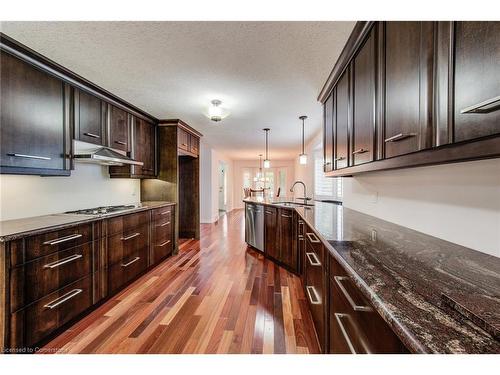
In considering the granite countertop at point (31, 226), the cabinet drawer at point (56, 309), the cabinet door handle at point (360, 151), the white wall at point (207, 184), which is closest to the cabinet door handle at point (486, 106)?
the cabinet door handle at point (360, 151)

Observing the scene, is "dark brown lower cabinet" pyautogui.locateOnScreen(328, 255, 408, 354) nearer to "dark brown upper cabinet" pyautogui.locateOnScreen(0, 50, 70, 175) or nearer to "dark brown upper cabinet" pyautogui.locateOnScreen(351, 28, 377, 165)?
"dark brown upper cabinet" pyautogui.locateOnScreen(351, 28, 377, 165)

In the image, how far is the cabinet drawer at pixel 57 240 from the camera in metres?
1.58

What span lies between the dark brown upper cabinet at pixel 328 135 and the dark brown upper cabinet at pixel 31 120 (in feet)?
8.95

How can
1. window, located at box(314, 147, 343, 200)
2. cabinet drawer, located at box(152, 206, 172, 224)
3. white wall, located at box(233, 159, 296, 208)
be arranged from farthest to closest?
1. white wall, located at box(233, 159, 296, 208)
2. window, located at box(314, 147, 343, 200)
3. cabinet drawer, located at box(152, 206, 172, 224)

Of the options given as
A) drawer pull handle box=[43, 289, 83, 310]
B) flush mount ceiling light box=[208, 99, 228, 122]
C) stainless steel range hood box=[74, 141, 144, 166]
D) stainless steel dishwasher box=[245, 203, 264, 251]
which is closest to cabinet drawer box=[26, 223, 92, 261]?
drawer pull handle box=[43, 289, 83, 310]

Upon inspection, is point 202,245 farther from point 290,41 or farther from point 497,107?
point 497,107

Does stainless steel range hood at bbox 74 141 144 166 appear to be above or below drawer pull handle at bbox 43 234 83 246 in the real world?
above

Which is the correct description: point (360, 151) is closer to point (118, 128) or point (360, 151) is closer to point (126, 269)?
point (126, 269)

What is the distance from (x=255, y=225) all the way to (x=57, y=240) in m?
2.76

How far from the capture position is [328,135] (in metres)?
2.40

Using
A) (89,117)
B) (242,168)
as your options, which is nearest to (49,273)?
(89,117)

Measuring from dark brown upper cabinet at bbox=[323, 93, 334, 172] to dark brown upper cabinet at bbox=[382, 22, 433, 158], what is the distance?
110 cm

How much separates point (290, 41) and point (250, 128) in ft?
9.25

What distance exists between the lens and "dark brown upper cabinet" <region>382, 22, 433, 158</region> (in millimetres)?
858
